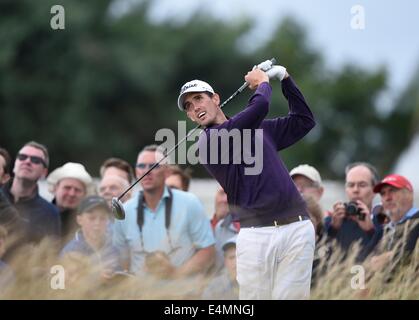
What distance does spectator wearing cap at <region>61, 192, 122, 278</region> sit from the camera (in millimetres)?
8672

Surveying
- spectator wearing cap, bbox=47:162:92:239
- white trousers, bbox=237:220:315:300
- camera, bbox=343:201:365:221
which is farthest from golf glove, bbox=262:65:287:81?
spectator wearing cap, bbox=47:162:92:239

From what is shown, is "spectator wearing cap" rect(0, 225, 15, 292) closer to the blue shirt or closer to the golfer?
the blue shirt

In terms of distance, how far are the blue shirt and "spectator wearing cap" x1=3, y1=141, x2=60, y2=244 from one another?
21.8 inches

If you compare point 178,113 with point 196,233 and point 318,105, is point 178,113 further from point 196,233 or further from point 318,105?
point 196,233

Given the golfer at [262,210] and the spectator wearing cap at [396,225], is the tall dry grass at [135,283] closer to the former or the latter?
the spectator wearing cap at [396,225]

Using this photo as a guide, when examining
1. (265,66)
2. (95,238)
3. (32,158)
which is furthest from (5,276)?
(265,66)

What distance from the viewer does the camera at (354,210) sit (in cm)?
872

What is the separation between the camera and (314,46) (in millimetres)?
46125

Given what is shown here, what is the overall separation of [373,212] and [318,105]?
3090cm

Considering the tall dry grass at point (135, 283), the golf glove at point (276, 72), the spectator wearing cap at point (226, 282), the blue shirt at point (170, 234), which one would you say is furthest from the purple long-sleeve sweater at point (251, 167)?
the blue shirt at point (170, 234)

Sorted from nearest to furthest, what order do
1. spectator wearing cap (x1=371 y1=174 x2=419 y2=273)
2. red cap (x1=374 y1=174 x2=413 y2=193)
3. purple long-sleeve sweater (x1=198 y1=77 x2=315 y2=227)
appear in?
1. purple long-sleeve sweater (x1=198 y1=77 x2=315 y2=227)
2. spectator wearing cap (x1=371 y1=174 x2=419 y2=273)
3. red cap (x1=374 y1=174 x2=413 y2=193)

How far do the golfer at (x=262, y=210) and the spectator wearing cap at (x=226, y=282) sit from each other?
1313 mm

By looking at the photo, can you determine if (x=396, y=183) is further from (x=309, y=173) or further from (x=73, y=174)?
(x=73, y=174)
